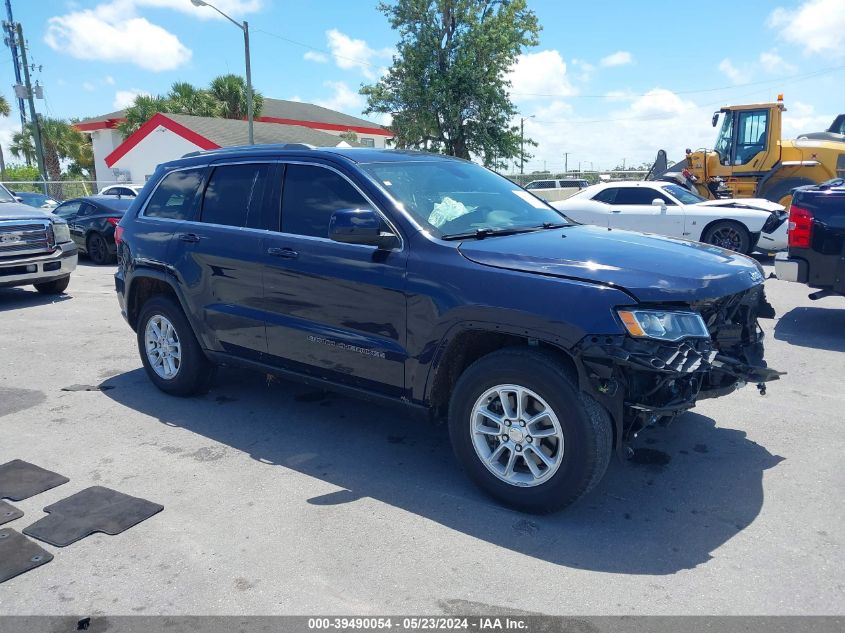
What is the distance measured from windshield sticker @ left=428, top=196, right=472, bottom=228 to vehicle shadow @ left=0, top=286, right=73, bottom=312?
26.9 feet

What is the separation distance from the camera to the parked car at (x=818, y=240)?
7.05 metres

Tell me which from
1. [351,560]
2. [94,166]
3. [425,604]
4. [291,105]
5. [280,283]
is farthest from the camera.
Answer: [291,105]

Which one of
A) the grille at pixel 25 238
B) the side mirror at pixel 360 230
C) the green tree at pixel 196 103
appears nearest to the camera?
the side mirror at pixel 360 230

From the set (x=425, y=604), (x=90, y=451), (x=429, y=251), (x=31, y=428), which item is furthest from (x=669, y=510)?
(x=31, y=428)

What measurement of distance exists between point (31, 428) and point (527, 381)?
12.4 ft

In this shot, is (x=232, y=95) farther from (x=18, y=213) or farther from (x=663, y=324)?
(x=663, y=324)

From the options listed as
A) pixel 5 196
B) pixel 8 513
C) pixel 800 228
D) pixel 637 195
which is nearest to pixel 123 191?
pixel 5 196

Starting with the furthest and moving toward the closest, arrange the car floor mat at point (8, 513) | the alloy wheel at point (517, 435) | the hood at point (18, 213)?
the hood at point (18, 213) < the car floor mat at point (8, 513) < the alloy wheel at point (517, 435)

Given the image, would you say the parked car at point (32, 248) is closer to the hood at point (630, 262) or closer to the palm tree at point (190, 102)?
the hood at point (630, 262)

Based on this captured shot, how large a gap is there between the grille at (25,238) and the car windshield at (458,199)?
25.2 ft

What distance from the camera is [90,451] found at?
15.3 feet

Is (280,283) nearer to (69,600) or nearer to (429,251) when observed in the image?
(429,251)

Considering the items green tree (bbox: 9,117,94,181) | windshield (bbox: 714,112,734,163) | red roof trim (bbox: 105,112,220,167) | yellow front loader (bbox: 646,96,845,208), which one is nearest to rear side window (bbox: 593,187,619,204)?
yellow front loader (bbox: 646,96,845,208)

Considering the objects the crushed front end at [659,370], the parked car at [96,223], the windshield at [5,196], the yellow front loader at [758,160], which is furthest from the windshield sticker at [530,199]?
the yellow front loader at [758,160]
